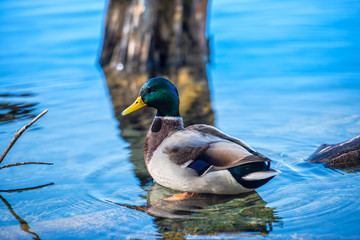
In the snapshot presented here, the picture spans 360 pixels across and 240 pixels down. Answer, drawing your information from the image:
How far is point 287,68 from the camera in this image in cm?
851

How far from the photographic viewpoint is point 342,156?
499cm

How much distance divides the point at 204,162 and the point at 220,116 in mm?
2300

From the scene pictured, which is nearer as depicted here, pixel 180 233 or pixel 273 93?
pixel 180 233

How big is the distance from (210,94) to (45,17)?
245 inches

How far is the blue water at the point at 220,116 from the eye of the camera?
13.5 ft

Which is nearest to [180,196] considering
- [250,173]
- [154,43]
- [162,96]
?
[250,173]

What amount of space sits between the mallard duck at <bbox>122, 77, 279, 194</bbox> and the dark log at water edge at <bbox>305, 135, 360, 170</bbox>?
2.93 ft

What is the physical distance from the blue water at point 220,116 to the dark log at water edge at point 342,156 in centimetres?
12

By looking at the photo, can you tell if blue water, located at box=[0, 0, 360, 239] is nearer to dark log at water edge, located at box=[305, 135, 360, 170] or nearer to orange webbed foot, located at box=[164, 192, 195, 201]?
dark log at water edge, located at box=[305, 135, 360, 170]

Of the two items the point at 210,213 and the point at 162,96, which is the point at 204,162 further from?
the point at 162,96

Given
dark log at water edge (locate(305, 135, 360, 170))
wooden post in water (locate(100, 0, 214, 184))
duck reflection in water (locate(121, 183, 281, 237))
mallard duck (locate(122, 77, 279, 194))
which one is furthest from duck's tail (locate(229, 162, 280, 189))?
wooden post in water (locate(100, 0, 214, 184))

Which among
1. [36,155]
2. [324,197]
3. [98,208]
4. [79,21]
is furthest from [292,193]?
[79,21]

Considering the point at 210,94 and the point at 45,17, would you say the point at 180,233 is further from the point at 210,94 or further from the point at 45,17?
the point at 45,17

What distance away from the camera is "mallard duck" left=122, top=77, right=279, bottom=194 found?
4.25 m
